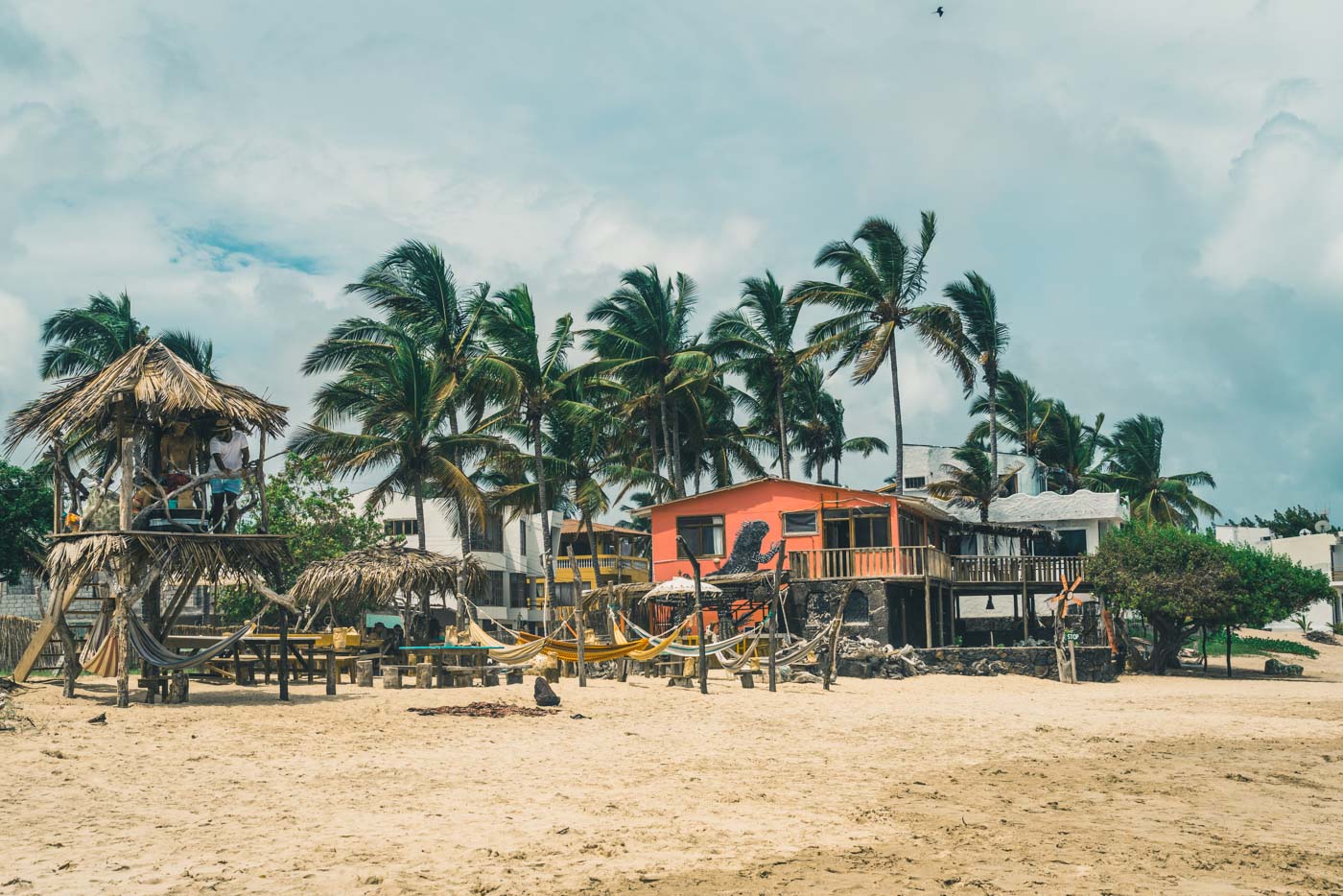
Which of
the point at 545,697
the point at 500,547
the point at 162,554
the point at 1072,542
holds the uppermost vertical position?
the point at 500,547

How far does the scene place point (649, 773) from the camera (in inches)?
448

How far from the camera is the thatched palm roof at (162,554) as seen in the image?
48.6 feet

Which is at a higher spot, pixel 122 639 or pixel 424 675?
pixel 122 639

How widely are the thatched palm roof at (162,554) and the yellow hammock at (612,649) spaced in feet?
20.3

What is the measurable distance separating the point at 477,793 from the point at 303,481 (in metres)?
23.8

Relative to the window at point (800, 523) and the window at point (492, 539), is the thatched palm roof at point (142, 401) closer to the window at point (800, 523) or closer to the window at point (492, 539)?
the window at point (800, 523)

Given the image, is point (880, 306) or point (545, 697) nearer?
point (545, 697)

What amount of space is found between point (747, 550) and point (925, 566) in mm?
5586

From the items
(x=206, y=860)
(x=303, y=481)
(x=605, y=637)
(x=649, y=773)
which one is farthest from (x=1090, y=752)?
(x=303, y=481)

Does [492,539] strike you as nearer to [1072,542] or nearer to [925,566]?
[1072,542]

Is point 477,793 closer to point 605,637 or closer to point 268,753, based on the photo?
point 268,753

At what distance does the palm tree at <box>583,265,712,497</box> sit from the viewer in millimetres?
35500

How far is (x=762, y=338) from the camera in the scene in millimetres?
38094

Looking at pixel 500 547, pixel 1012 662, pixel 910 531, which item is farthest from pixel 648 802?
pixel 500 547
